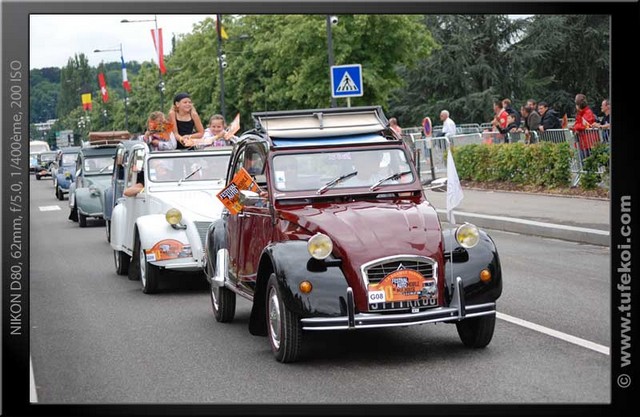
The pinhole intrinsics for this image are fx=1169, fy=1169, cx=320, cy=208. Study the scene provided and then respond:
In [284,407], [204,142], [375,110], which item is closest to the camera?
[284,407]

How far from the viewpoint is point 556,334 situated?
29.5 feet

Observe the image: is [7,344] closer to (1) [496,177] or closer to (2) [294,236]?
(2) [294,236]

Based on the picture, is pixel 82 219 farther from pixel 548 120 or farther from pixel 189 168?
pixel 189 168

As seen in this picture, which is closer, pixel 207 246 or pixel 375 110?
pixel 375 110

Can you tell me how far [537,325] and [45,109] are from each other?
4875mm

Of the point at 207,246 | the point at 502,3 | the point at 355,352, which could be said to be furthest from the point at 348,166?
the point at 502,3

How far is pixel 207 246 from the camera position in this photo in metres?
11.0

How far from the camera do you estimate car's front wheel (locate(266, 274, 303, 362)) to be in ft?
Result: 26.1

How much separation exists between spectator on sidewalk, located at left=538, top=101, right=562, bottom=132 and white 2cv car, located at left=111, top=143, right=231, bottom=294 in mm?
8231

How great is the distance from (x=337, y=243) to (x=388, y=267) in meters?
0.44

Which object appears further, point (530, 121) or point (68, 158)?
point (68, 158)

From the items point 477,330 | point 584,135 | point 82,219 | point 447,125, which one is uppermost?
point 447,125

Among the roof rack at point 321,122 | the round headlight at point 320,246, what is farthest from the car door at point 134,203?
the round headlight at point 320,246

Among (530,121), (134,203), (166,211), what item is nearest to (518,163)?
(530,121)
